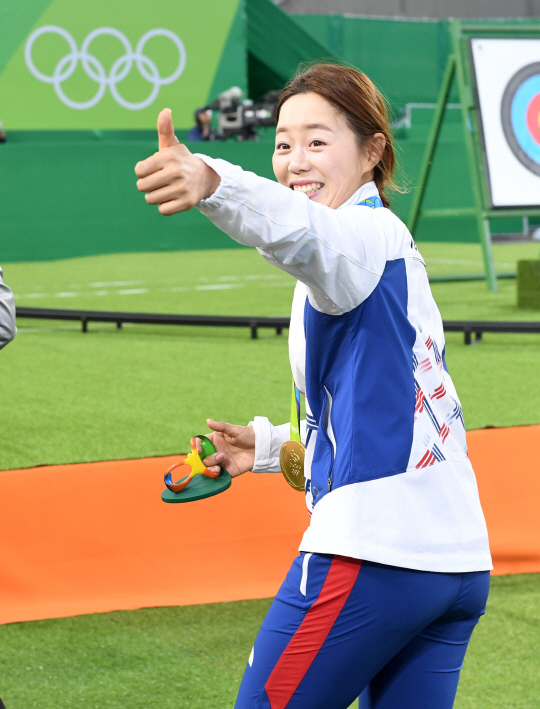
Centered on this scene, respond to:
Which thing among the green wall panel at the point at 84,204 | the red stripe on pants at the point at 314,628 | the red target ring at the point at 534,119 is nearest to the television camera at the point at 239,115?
the green wall panel at the point at 84,204

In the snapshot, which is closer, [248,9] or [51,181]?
[51,181]

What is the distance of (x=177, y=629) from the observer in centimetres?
221

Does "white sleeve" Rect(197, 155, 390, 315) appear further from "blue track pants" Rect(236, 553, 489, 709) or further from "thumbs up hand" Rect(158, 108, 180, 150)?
"blue track pants" Rect(236, 553, 489, 709)

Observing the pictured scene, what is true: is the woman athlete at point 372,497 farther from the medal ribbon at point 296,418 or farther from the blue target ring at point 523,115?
the blue target ring at point 523,115

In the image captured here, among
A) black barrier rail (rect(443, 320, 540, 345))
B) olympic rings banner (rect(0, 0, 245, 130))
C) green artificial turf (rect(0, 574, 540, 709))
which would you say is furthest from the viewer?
olympic rings banner (rect(0, 0, 245, 130))

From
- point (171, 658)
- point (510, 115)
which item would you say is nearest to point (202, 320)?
point (510, 115)

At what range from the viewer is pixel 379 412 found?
108 cm

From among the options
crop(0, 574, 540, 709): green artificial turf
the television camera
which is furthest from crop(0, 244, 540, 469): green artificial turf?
the television camera

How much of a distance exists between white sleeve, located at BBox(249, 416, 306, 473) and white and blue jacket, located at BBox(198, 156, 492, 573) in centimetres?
28

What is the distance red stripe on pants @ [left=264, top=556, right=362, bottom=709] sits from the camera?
1.07 m

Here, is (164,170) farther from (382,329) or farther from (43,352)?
(43,352)

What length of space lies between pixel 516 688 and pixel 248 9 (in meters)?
13.3

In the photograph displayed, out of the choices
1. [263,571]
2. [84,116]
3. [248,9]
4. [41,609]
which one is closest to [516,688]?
[263,571]

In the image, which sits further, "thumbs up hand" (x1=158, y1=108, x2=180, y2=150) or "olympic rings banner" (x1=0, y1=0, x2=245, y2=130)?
"olympic rings banner" (x1=0, y1=0, x2=245, y2=130)
